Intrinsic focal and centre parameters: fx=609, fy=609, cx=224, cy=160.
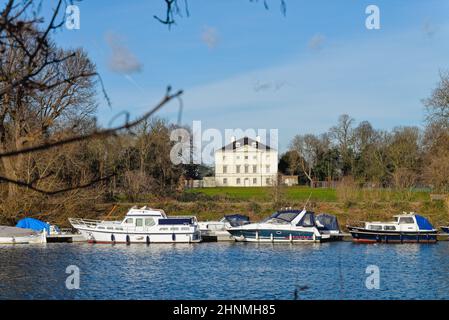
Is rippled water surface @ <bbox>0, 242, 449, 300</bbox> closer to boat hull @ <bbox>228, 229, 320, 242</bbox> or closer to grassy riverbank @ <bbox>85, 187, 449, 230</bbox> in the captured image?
boat hull @ <bbox>228, 229, 320, 242</bbox>

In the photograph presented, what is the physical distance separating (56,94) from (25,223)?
34.2 ft

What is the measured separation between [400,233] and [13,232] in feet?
89.7

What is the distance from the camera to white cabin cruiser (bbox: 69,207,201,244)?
141ft

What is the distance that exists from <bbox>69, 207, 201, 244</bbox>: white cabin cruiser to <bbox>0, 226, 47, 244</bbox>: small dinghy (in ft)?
8.17

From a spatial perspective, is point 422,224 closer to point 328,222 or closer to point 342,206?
point 328,222

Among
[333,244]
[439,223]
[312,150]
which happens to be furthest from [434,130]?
[312,150]

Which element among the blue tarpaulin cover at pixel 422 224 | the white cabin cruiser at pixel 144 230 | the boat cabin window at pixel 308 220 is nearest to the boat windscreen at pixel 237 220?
the white cabin cruiser at pixel 144 230

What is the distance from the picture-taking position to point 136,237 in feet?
142

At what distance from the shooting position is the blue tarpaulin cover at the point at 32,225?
146 ft

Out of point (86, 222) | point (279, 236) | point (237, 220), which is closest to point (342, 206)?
point (237, 220)

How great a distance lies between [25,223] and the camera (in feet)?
147

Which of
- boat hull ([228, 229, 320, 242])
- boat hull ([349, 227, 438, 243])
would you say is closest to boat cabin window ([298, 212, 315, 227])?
boat hull ([228, 229, 320, 242])

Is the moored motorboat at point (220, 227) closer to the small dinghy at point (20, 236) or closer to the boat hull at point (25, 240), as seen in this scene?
the boat hull at point (25, 240)

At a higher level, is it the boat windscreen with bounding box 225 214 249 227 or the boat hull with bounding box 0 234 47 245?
the boat windscreen with bounding box 225 214 249 227
